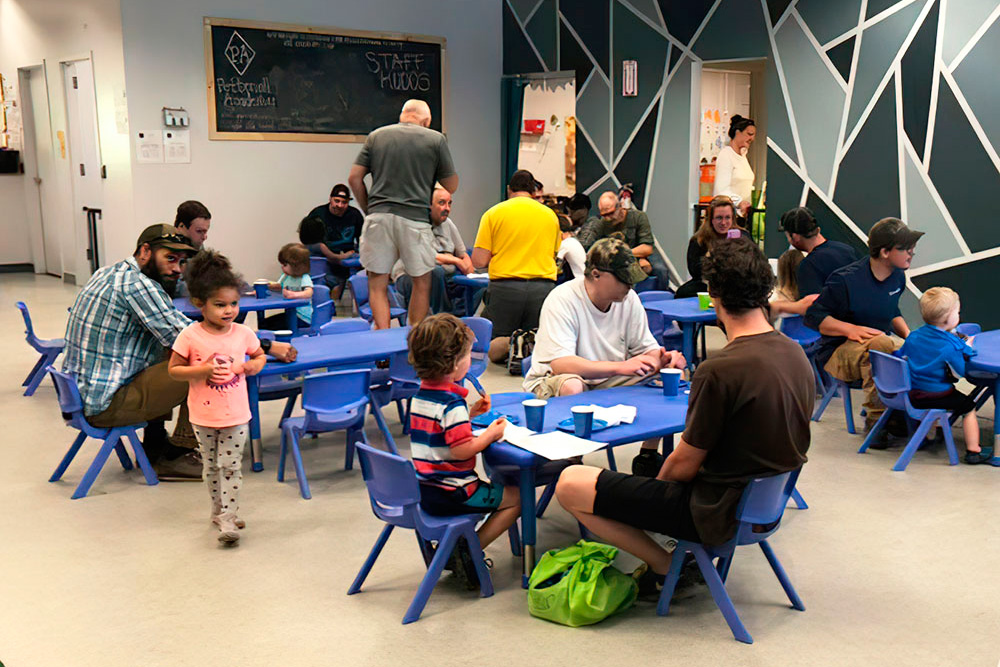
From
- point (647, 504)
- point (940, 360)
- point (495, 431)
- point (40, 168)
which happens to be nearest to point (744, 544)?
point (647, 504)

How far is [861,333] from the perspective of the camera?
18.0 feet

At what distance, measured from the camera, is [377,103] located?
11.0 meters

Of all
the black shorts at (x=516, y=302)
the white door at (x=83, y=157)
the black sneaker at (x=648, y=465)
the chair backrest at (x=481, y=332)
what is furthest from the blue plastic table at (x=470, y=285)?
the white door at (x=83, y=157)

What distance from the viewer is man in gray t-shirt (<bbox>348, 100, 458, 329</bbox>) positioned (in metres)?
6.66

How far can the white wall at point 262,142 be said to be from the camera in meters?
9.61

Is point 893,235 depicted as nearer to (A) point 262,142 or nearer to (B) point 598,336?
(B) point 598,336

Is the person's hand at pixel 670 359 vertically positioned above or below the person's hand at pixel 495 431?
above

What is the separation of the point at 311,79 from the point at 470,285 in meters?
3.94

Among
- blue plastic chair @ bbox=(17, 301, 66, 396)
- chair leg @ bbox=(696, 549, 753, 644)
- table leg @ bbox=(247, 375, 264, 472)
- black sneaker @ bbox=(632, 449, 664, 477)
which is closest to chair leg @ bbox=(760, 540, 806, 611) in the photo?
chair leg @ bbox=(696, 549, 753, 644)

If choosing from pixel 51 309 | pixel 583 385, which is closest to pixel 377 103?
pixel 51 309

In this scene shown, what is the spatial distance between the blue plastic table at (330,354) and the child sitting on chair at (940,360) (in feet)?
8.68

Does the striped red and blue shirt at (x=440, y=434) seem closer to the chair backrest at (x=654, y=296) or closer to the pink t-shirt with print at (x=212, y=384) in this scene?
the pink t-shirt with print at (x=212, y=384)

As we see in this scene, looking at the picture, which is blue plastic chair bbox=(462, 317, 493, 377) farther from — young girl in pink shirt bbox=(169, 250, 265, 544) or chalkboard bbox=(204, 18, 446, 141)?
chalkboard bbox=(204, 18, 446, 141)

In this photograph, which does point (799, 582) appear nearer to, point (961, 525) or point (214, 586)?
point (961, 525)
